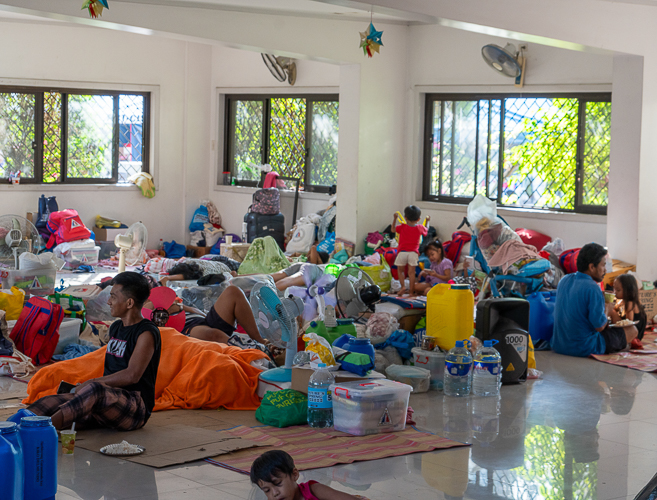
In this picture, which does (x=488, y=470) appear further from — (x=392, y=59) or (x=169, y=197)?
(x=169, y=197)

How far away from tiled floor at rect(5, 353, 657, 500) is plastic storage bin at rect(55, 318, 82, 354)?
2.55 metres

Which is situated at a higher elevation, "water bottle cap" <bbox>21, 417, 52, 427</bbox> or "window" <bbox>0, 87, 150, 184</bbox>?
"window" <bbox>0, 87, 150, 184</bbox>

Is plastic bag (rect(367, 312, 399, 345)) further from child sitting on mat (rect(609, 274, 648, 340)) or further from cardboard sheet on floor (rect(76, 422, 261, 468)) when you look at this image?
child sitting on mat (rect(609, 274, 648, 340))

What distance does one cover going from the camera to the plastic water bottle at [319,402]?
503 centimetres

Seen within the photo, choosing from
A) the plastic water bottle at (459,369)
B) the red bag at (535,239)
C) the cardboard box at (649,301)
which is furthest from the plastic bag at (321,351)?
the red bag at (535,239)

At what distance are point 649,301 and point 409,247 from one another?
2590 millimetres

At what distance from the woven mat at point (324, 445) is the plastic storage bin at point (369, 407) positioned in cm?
5

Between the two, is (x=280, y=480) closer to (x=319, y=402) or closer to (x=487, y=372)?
(x=319, y=402)

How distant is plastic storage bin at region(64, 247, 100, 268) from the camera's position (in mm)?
11609

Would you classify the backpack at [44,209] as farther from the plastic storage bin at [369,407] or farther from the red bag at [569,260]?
the plastic storage bin at [369,407]

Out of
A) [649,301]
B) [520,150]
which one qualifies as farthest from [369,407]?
[520,150]

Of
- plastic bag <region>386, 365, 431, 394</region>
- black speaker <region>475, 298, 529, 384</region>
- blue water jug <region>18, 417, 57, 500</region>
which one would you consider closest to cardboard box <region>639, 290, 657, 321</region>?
black speaker <region>475, 298, 529, 384</region>

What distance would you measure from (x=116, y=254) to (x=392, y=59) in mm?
4911

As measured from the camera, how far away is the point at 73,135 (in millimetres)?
12859
